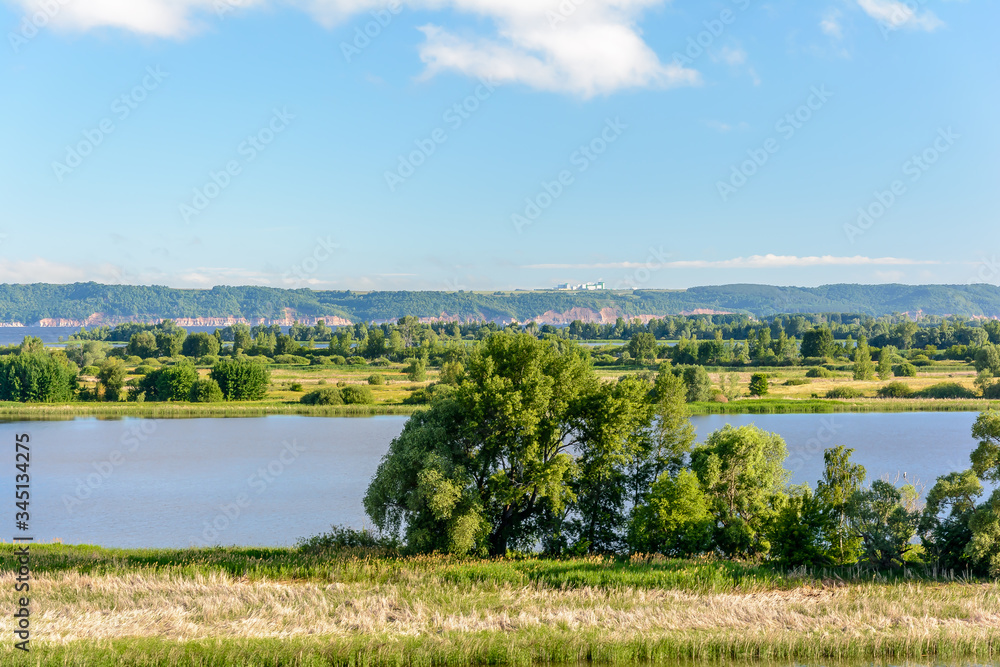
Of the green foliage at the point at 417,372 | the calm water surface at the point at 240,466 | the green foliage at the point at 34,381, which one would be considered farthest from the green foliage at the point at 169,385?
the green foliage at the point at 417,372

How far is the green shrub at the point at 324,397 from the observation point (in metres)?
70.1

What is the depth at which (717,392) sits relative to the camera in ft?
226

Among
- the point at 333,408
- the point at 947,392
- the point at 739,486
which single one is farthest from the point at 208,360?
the point at 739,486

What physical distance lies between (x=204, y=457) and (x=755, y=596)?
115ft

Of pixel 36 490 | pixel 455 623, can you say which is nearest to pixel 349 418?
pixel 36 490

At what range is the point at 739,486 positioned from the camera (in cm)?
2164

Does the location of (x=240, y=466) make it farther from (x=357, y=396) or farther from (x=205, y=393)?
(x=205, y=393)

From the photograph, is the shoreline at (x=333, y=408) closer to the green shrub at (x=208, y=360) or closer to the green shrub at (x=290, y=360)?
the green shrub at (x=208, y=360)

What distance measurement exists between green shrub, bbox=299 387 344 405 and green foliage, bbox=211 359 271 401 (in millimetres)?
6290

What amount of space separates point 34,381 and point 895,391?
3284 inches

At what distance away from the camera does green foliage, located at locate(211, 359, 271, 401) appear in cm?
7431

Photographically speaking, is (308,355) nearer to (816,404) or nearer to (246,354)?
(246,354)

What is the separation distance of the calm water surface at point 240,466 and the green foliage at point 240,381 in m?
13.3

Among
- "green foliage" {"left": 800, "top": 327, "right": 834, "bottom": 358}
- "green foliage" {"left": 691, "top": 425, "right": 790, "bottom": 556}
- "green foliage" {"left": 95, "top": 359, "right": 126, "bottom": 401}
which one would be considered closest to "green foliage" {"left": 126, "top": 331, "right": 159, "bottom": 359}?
"green foliage" {"left": 95, "top": 359, "right": 126, "bottom": 401}
